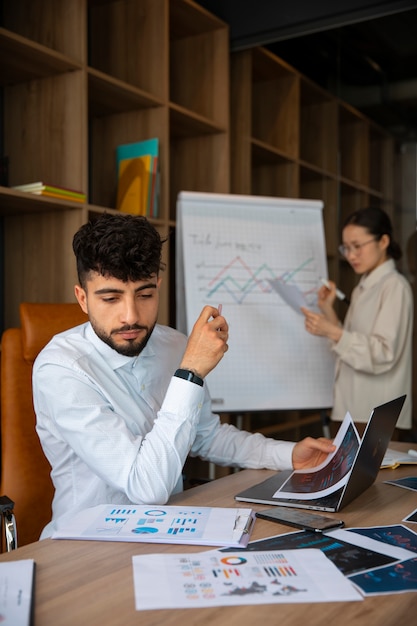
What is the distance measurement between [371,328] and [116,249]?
179 centimetres

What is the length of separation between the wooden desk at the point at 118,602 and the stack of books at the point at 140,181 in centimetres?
195

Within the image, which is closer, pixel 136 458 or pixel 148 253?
pixel 136 458

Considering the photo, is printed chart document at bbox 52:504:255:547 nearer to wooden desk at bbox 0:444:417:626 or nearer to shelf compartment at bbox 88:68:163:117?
wooden desk at bbox 0:444:417:626

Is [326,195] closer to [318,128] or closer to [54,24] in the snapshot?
[318,128]

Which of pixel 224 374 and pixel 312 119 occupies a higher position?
pixel 312 119

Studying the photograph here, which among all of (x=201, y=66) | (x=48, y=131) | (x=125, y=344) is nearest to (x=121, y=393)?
(x=125, y=344)

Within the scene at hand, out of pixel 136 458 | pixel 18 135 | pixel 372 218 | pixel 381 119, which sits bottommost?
pixel 136 458

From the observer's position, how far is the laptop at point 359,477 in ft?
4.25

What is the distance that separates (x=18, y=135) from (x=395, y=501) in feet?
6.89

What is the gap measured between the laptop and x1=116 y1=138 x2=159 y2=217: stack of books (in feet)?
5.58

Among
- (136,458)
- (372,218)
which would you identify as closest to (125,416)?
(136,458)

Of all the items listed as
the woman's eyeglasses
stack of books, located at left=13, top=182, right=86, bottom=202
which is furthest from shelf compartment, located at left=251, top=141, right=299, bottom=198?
stack of books, located at left=13, top=182, right=86, bottom=202

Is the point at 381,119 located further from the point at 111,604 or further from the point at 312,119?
the point at 111,604

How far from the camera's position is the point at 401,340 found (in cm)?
292
